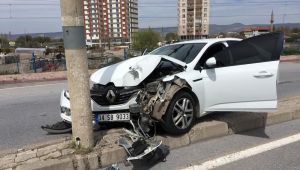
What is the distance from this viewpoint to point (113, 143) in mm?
4363

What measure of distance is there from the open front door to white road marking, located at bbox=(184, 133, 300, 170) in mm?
562

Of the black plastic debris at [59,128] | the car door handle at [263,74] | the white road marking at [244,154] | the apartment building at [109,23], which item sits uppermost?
the apartment building at [109,23]

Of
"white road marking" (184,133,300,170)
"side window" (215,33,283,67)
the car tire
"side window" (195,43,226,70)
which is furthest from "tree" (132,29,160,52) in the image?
"white road marking" (184,133,300,170)

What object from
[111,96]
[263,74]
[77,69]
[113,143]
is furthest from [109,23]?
[77,69]

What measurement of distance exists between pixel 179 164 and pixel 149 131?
0.83m

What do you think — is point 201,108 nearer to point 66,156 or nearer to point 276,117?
point 276,117

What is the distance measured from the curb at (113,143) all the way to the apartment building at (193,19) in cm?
10303

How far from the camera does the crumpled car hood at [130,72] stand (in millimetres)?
4832

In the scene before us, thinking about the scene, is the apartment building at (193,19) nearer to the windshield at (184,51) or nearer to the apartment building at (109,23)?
the apartment building at (109,23)

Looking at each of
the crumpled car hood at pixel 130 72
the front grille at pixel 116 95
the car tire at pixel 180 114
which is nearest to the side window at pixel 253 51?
the crumpled car hood at pixel 130 72

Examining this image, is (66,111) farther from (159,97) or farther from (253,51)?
(253,51)

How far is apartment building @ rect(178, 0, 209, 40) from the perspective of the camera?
354 feet

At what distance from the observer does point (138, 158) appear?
399 cm

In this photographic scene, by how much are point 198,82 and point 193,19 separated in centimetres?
10698
